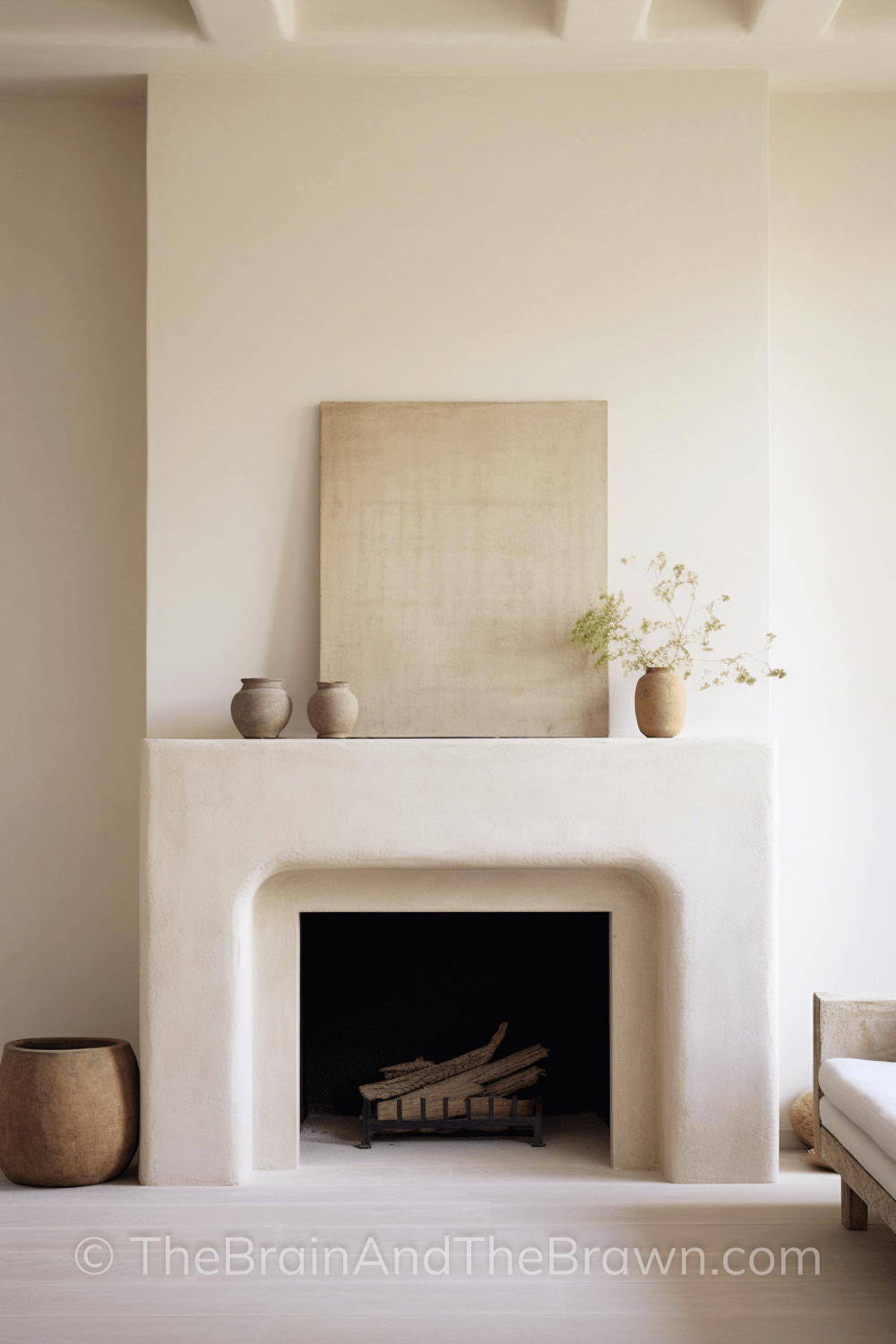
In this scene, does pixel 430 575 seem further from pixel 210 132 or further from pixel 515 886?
pixel 210 132

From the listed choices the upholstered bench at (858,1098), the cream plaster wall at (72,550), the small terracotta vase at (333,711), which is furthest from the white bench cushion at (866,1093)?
the cream plaster wall at (72,550)

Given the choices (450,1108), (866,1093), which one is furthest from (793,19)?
(450,1108)

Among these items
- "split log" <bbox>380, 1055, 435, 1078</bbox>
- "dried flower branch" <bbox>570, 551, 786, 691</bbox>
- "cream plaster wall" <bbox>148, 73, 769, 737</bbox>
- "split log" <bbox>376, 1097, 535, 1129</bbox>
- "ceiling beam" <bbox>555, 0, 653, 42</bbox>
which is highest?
"ceiling beam" <bbox>555, 0, 653, 42</bbox>

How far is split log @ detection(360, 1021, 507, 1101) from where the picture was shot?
3600mm

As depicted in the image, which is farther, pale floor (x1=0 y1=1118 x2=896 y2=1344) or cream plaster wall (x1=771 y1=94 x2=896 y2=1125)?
cream plaster wall (x1=771 y1=94 x2=896 y2=1125)

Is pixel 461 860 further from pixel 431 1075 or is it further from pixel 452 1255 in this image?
pixel 452 1255

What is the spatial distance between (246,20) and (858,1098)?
317 cm

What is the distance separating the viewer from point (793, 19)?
3.34 m

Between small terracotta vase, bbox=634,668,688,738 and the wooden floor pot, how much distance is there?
1761mm

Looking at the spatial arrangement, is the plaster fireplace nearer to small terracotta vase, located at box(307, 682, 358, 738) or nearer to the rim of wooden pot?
small terracotta vase, located at box(307, 682, 358, 738)

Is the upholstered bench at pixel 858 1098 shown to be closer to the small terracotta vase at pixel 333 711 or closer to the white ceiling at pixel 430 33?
the small terracotta vase at pixel 333 711

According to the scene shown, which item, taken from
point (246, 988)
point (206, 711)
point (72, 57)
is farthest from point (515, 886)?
point (72, 57)
